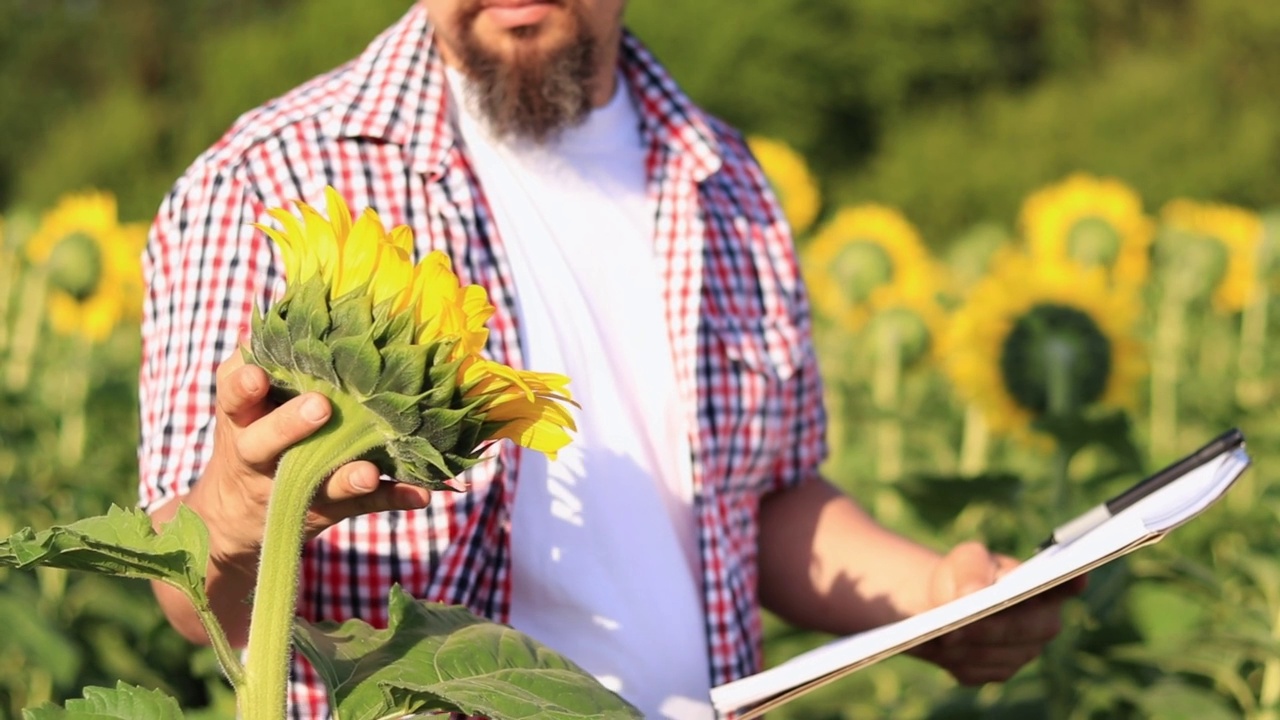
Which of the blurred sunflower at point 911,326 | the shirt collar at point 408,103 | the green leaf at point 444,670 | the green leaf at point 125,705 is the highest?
the shirt collar at point 408,103

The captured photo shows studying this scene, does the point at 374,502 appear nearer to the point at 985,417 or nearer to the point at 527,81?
the point at 527,81

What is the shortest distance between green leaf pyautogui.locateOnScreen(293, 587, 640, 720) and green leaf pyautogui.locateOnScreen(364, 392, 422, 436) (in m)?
0.13

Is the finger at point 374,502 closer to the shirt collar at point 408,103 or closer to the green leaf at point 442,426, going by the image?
the green leaf at point 442,426

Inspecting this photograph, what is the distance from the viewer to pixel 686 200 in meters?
1.62

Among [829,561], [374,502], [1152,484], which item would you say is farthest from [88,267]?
[374,502]

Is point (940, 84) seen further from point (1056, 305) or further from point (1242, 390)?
point (1056, 305)

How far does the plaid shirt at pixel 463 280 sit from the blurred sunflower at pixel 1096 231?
2.03m

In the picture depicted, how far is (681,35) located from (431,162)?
948cm

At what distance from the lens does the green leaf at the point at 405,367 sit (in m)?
0.87

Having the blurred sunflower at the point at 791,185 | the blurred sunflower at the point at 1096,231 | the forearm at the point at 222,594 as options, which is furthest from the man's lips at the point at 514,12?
the blurred sunflower at the point at 791,185

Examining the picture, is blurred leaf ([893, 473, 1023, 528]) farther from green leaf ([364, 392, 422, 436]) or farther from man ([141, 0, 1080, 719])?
green leaf ([364, 392, 422, 436])

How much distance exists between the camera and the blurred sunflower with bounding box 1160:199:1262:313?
11.7ft

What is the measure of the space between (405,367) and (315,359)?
5cm

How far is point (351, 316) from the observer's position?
2.88ft
